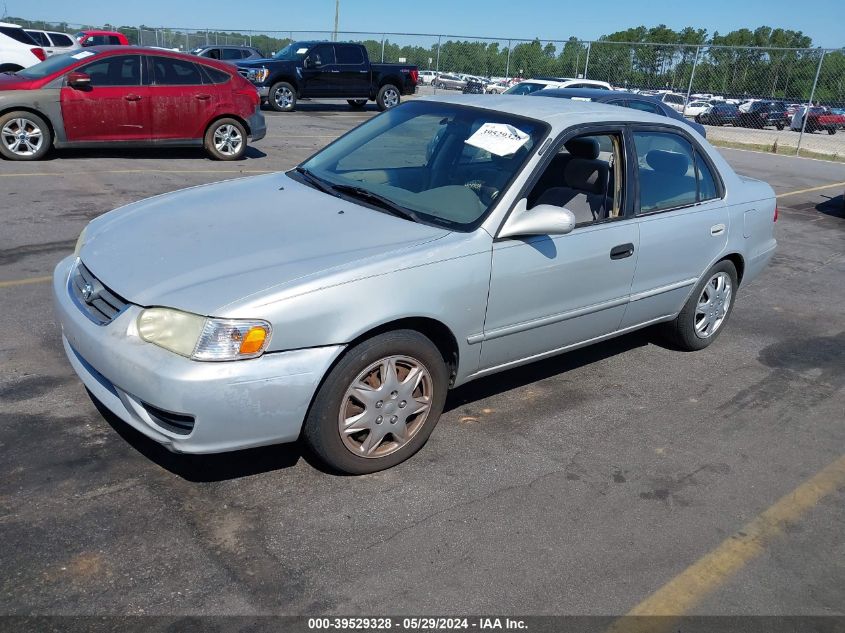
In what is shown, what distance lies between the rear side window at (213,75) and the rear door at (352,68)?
35.0 feet

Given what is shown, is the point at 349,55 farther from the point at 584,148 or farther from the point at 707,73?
the point at 584,148

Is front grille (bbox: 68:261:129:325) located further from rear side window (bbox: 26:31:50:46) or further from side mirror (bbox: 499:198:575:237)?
rear side window (bbox: 26:31:50:46)

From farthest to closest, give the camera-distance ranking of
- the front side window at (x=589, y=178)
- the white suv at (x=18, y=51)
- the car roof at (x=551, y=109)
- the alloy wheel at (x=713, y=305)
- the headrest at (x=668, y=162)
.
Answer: the white suv at (x=18, y=51)
the alloy wheel at (x=713, y=305)
the headrest at (x=668, y=162)
the front side window at (x=589, y=178)
the car roof at (x=551, y=109)

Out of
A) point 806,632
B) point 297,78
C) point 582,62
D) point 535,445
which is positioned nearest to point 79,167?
point 535,445

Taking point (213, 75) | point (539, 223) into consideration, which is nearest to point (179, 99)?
point (213, 75)

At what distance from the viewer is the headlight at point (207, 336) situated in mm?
3135

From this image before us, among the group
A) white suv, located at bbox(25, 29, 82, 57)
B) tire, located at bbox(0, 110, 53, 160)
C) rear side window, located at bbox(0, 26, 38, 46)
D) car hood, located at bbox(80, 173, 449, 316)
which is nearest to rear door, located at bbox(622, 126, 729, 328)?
car hood, located at bbox(80, 173, 449, 316)

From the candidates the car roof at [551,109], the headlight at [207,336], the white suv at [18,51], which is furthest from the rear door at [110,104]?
the white suv at [18,51]

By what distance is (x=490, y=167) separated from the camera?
4.23 meters

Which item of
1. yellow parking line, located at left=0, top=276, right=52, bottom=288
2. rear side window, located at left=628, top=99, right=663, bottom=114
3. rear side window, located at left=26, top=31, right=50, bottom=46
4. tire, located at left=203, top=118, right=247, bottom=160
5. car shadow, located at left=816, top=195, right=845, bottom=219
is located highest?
rear side window, located at left=628, top=99, right=663, bottom=114

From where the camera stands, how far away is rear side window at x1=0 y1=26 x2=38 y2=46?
20.7 meters

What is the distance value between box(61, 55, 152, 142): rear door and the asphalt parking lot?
602 cm

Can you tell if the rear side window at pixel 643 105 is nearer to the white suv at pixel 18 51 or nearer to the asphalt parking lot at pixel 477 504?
the asphalt parking lot at pixel 477 504

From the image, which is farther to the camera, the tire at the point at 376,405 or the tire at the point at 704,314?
the tire at the point at 704,314
